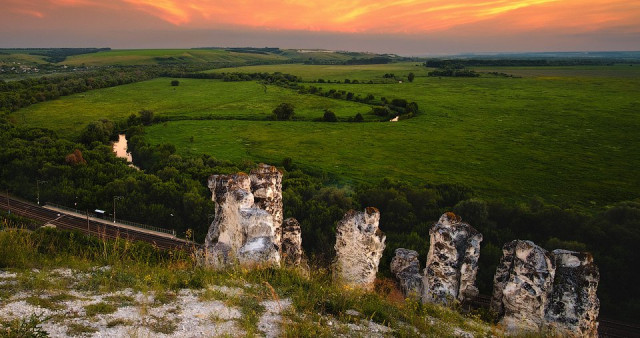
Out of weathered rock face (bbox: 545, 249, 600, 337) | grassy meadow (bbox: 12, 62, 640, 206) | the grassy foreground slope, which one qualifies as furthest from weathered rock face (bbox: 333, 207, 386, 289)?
grassy meadow (bbox: 12, 62, 640, 206)

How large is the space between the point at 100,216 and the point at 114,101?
8557 cm

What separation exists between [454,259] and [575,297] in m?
4.80

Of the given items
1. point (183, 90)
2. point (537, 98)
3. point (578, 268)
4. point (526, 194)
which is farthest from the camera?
point (183, 90)

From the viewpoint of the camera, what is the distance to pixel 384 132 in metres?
88.6

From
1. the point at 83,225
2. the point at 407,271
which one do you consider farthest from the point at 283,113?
the point at 407,271

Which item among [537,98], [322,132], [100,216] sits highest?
[537,98]

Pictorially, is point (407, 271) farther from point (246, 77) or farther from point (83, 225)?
point (246, 77)

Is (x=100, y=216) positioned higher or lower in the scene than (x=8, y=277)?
lower

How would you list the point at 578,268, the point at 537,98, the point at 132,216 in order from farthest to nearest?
the point at 537,98 < the point at 132,216 < the point at 578,268

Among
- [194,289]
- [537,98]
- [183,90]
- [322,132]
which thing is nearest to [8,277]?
[194,289]

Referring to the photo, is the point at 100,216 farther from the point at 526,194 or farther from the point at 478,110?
the point at 478,110

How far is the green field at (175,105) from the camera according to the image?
9619 centimetres

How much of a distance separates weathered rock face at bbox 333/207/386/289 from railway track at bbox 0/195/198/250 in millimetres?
24092

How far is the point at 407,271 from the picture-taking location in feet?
72.0
